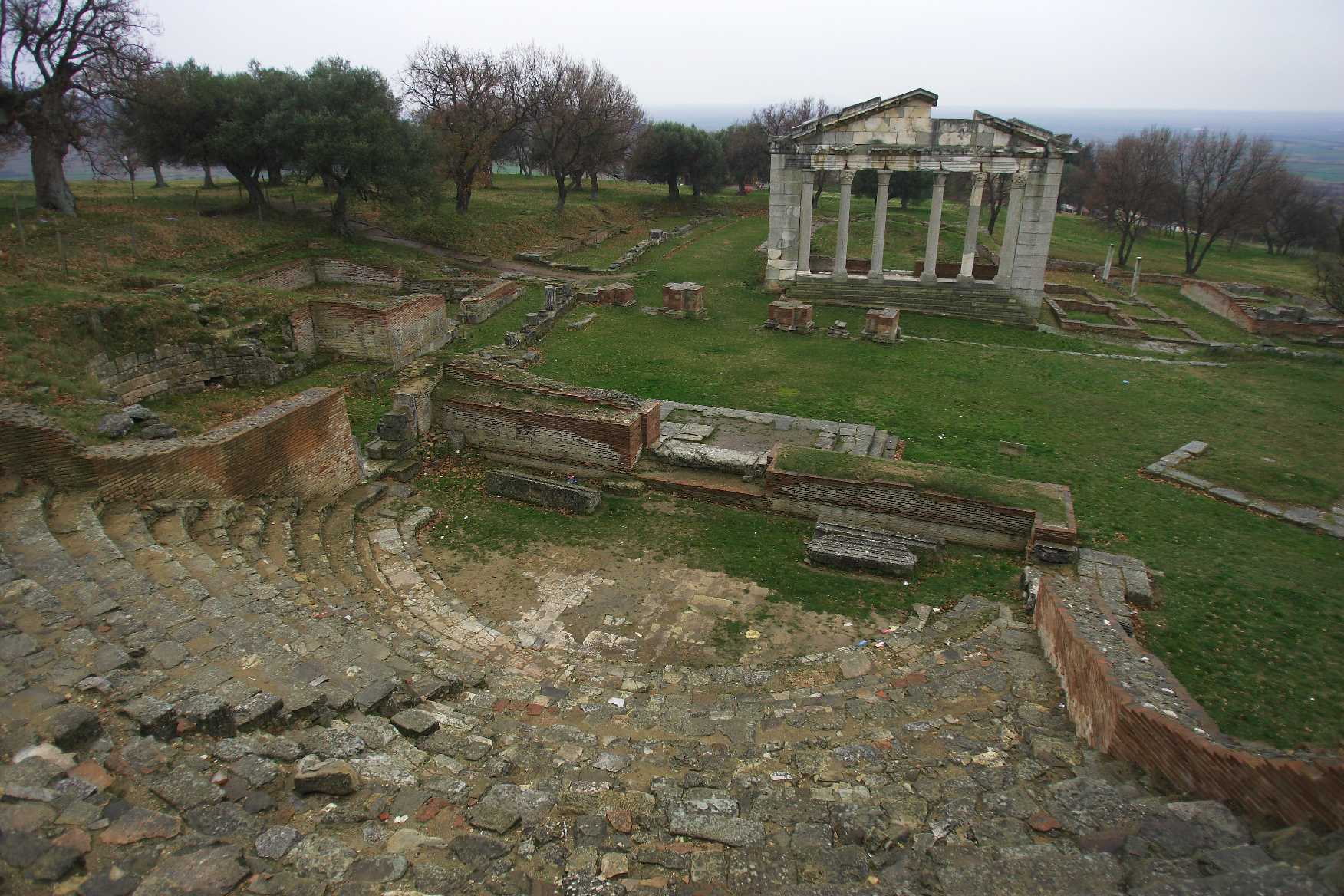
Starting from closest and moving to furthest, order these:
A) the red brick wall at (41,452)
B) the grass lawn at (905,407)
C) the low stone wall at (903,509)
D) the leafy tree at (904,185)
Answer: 1. the red brick wall at (41,452)
2. the grass lawn at (905,407)
3. the low stone wall at (903,509)
4. the leafy tree at (904,185)

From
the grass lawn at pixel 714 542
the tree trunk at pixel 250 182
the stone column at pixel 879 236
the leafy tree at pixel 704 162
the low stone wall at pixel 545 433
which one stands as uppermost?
the leafy tree at pixel 704 162

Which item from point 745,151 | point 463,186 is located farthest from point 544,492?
point 745,151

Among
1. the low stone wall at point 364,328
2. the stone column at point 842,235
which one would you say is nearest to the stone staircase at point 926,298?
the stone column at point 842,235

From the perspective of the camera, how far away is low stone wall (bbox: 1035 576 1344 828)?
4.84 meters

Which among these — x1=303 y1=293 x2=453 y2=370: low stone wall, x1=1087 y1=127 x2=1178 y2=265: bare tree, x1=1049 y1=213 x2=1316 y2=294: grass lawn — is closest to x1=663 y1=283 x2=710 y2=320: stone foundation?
x1=303 y1=293 x2=453 y2=370: low stone wall

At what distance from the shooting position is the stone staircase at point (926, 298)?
27734 mm

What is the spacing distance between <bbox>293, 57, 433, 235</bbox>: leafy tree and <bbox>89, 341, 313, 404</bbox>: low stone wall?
594 inches

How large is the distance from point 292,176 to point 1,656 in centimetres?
3446

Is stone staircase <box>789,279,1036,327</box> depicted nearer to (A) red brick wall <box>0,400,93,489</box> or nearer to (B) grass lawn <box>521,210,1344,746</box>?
(B) grass lawn <box>521,210,1344,746</box>

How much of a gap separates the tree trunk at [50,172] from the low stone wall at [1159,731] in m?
32.7

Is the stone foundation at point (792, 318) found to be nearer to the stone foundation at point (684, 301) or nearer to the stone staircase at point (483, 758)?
the stone foundation at point (684, 301)

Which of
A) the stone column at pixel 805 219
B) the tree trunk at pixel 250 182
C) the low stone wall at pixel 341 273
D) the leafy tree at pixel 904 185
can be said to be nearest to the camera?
the low stone wall at pixel 341 273

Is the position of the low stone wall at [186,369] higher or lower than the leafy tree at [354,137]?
lower

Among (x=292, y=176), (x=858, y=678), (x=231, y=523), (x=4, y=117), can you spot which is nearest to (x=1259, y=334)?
(x=858, y=678)
